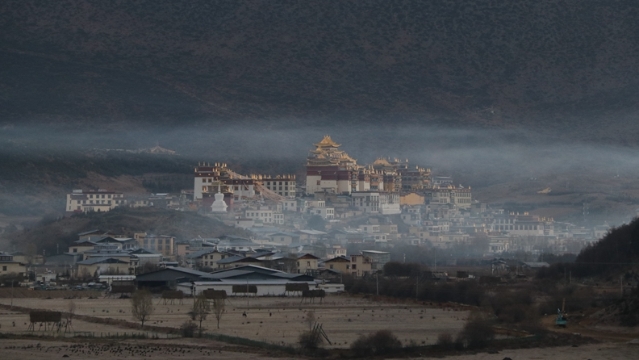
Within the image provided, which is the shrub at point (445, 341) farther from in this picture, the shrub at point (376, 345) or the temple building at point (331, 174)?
the temple building at point (331, 174)

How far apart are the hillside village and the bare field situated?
13654mm

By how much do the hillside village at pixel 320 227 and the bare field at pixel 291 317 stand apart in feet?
44.8

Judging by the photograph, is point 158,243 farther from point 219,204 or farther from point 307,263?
point 219,204

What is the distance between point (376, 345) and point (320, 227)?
221 ft

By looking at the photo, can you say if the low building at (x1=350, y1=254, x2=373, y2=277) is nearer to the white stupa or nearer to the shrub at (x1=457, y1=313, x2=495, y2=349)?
the white stupa

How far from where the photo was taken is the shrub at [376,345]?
166ft

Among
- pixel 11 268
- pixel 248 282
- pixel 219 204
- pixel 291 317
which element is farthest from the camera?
pixel 219 204

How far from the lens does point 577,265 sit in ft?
254

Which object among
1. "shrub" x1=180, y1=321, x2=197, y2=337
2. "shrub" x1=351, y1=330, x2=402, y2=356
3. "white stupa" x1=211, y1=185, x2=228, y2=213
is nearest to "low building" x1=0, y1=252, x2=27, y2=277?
"shrub" x1=180, y1=321, x2=197, y2=337

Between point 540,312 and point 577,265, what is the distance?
1492cm

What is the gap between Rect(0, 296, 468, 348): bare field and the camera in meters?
56.0

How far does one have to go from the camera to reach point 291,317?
6203cm

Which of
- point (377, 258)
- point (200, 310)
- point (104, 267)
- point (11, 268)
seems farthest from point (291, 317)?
point (377, 258)

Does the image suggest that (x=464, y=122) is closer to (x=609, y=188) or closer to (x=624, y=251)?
(x=609, y=188)
